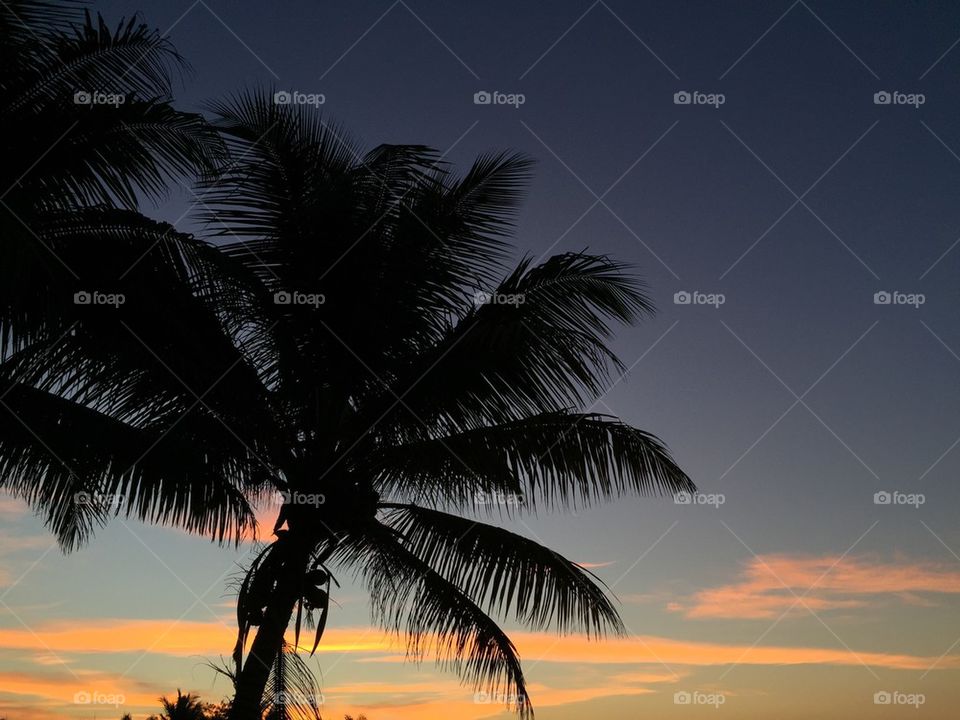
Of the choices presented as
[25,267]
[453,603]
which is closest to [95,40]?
[25,267]

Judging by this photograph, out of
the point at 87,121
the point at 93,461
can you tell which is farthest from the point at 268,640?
the point at 87,121

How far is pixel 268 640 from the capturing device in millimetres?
10398

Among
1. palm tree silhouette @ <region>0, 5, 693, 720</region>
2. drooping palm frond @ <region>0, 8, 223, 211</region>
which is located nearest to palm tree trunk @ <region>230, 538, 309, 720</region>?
palm tree silhouette @ <region>0, 5, 693, 720</region>

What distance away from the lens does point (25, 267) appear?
7.09m

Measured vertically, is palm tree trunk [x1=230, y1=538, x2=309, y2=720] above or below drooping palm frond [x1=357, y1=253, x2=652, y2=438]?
below

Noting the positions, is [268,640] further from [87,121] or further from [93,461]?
[87,121]

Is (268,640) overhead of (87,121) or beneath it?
beneath

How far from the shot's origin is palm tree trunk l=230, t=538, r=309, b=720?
1012cm

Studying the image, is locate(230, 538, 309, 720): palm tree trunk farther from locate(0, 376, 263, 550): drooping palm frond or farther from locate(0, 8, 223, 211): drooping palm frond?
locate(0, 8, 223, 211): drooping palm frond

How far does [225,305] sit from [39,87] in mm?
2976

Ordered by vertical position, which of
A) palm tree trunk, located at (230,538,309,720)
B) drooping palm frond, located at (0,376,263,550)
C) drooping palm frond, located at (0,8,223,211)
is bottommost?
palm tree trunk, located at (230,538,309,720)

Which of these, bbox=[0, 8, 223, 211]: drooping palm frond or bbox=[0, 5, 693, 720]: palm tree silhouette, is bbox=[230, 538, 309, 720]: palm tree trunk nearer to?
bbox=[0, 5, 693, 720]: palm tree silhouette

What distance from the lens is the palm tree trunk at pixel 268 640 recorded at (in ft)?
33.2

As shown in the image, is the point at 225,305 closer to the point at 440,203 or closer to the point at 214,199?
the point at 214,199
